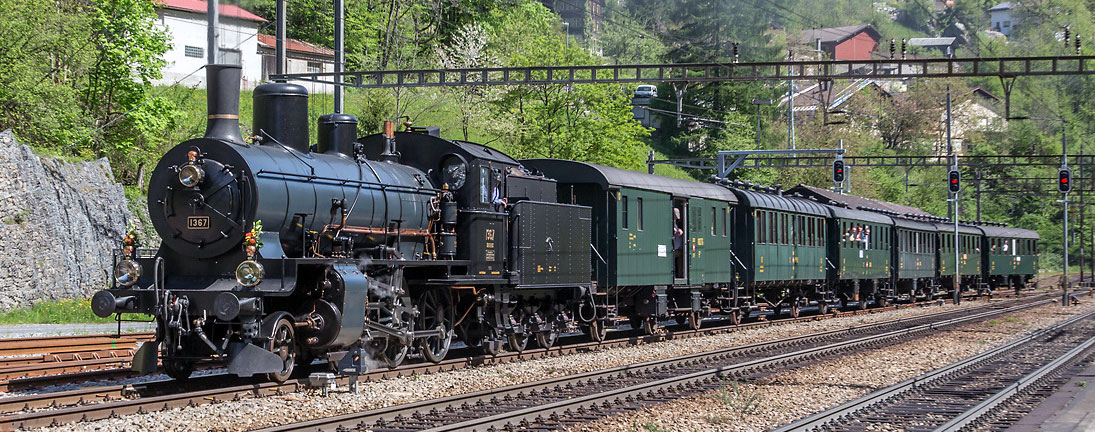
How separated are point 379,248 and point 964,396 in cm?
783

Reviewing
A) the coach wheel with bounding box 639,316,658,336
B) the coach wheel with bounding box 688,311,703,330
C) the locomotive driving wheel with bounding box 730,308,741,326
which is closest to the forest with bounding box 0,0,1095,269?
the coach wheel with bounding box 688,311,703,330

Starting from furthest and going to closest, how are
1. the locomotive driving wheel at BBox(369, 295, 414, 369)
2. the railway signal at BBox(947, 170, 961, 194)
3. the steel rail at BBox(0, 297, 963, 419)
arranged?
the railway signal at BBox(947, 170, 961, 194)
the locomotive driving wheel at BBox(369, 295, 414, 369)
the steel rail at BBox(0, 297, 963, 419)

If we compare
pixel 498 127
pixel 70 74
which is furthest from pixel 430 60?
pixel 70 74

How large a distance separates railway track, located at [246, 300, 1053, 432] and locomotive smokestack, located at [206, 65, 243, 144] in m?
4.28

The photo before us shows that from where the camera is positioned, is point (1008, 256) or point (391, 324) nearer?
point (391, 324)

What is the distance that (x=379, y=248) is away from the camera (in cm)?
1364

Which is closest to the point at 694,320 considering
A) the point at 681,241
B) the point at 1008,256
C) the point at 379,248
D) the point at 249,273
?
the point at 681,241

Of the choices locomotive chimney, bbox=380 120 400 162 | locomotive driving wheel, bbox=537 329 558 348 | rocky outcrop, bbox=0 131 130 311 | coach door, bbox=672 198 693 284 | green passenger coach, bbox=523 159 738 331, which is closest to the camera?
locomotive chimney, bbox=380 120 400 162

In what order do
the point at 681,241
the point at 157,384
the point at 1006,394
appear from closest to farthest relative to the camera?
the point at 157,384 → the point at 1006,394 → the point at 681,241

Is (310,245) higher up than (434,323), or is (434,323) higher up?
(310,245)

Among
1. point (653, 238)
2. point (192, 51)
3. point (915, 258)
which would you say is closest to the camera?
point (653, 238)

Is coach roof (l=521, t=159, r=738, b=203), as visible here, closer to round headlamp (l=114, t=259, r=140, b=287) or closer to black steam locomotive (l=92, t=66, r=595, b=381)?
black steam locomotive (l=92, t=66, r=595, b=381)

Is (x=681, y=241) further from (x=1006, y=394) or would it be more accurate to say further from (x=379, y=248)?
(x=379, y=248)

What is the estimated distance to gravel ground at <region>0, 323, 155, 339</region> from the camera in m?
18.5
